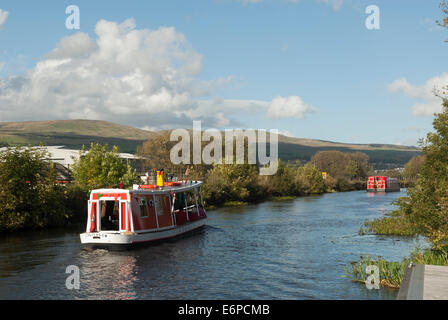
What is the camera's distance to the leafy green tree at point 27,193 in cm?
3925

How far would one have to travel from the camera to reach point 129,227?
3191cm

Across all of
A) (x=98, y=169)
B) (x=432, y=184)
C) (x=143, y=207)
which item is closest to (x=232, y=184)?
(x=98, y=169)

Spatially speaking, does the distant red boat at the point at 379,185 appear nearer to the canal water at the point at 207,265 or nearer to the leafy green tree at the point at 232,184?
the leafy green tree at the point at 232,184

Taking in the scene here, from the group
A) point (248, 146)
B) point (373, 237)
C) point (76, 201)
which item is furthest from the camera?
point (248, 146)

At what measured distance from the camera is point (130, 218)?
31.9m

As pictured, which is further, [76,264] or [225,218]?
[225,218]

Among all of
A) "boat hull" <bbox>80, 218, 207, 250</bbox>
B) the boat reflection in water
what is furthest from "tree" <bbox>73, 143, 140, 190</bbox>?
the boat reflection in water

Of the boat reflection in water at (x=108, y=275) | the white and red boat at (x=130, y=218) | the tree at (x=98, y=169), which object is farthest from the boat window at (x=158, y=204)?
the tree at (x=98, y=169)

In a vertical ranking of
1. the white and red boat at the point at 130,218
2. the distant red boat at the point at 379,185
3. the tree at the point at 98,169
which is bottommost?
the distant red boat at the point at 379,185

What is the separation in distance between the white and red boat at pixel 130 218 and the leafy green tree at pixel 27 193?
9445 millimetres

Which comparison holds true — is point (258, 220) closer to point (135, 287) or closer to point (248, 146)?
point (135, 287)

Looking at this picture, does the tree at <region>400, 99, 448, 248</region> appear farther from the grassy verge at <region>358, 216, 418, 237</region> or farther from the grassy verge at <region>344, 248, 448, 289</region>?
the grassy verge at <region>358, 216, 418, 237</region>
